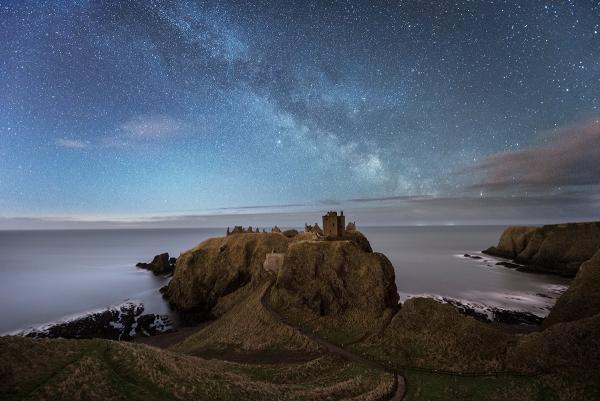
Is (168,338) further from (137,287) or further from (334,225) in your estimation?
(137,287)

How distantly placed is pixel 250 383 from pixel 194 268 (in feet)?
171

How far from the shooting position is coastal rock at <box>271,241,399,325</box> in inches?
1822

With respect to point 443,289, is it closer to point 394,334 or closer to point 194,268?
point 394,334

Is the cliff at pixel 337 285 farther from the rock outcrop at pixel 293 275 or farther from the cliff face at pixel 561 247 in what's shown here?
the cliff face at pixel 561 247

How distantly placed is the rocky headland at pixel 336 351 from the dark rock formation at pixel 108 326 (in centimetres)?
755

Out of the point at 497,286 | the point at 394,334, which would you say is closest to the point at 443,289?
the point at 497,286

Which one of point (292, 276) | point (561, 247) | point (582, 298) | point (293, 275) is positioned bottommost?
point (582, 298)

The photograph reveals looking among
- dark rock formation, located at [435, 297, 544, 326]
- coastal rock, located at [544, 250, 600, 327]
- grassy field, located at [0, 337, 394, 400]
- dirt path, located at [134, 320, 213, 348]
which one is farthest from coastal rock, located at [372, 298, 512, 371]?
dirt path, located at [134, 320, 213, 348]

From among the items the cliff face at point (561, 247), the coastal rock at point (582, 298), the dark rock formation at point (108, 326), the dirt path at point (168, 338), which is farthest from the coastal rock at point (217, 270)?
the cliff face at point (561, 247)

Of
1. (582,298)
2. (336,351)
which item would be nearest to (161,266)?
(336,351)

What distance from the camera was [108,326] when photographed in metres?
59.6

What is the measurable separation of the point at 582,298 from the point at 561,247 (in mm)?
82734

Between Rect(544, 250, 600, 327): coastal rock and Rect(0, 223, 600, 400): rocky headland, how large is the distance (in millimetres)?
166

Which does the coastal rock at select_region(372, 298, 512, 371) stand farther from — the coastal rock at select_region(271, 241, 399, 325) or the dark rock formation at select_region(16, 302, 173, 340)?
the dark rock formation at select_region(16, 302, 173, 340)
